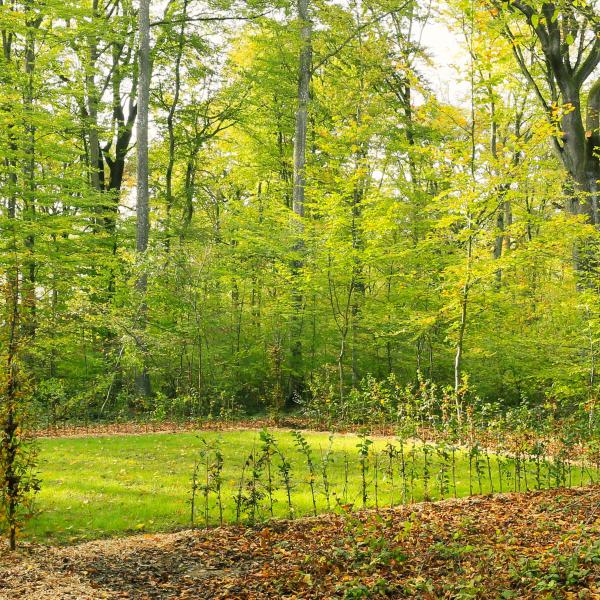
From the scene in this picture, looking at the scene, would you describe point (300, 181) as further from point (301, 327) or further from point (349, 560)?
point (349, 560)

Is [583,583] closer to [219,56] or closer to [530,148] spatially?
[530,148]

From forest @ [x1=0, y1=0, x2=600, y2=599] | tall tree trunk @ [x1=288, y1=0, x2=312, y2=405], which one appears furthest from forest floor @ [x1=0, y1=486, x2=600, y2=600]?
tall tree trunk @ [x1=288, y1=0, x2=312, y2=405]

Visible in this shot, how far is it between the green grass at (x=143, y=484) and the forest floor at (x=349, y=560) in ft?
1.52

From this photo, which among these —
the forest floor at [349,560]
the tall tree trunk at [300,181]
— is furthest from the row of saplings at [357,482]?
the tall tree trunk at [300,181]

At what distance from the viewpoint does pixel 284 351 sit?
14086mm

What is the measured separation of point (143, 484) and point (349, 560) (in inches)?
139

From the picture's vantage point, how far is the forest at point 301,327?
4.73m

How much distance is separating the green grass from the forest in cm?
5

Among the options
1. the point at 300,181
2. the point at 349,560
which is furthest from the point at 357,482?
the point at 300,181

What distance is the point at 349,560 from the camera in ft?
14.0

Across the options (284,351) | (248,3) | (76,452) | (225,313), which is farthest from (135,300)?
(248,3)

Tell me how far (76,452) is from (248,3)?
45.5 ft

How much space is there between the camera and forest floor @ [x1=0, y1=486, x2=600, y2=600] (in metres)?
3.65

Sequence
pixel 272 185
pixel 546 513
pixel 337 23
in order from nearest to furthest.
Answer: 1. pixel 546 513
2. pixel 337 23
3. pixel 272 185
